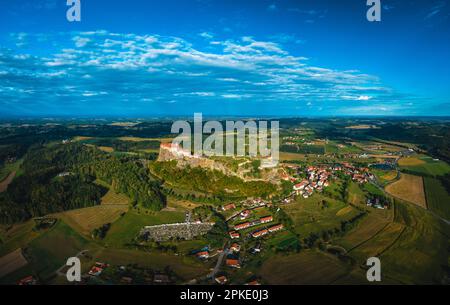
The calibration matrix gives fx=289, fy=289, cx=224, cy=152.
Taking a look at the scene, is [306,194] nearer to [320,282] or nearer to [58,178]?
[320,282]

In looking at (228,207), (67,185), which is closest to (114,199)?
(67,185)

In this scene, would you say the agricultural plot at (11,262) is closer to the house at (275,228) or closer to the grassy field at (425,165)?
the house at (275,228)

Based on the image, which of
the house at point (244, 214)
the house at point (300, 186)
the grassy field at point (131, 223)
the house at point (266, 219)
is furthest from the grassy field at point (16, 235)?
the house at point (300, 186)

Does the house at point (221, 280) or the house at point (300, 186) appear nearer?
the house at point (221, 280)

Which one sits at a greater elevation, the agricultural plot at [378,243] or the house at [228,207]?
the house at [228,207]

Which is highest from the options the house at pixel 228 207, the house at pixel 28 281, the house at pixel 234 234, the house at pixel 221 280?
the house at pixel 228 207

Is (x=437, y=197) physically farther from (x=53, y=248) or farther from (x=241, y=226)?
(x=53, y=248)
